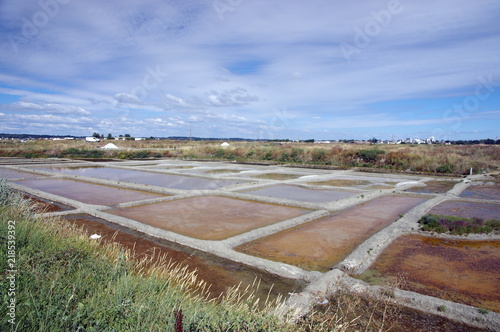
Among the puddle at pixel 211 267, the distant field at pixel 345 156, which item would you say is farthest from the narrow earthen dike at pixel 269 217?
the distant field at pixel 345 156

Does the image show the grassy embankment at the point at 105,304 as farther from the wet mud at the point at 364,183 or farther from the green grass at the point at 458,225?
the wet mud at the point at 364,183

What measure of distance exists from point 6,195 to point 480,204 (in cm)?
1325

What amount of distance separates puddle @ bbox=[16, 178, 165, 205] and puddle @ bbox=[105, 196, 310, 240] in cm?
154

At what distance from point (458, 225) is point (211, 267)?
5.60m

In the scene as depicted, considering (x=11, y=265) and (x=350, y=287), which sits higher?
(x=11, y=265)

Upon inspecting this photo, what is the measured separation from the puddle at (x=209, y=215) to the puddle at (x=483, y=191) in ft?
24.8

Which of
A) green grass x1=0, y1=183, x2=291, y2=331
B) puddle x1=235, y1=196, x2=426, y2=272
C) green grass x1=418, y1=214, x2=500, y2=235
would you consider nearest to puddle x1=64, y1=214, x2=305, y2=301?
puddle x1=235, y1=196, x2=426, y2=272

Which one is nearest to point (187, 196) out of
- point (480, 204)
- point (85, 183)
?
point (85, 183)

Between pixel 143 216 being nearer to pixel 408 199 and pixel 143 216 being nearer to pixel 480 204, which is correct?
pixel 408 199

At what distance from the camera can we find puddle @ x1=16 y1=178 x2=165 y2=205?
1045 cm

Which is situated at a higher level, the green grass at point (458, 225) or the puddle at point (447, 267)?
the green grass at point (458, 225)

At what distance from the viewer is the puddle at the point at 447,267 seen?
13.7ft

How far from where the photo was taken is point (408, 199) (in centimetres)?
1109

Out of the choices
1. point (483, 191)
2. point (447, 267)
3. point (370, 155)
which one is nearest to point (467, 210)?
point (483, 191)
